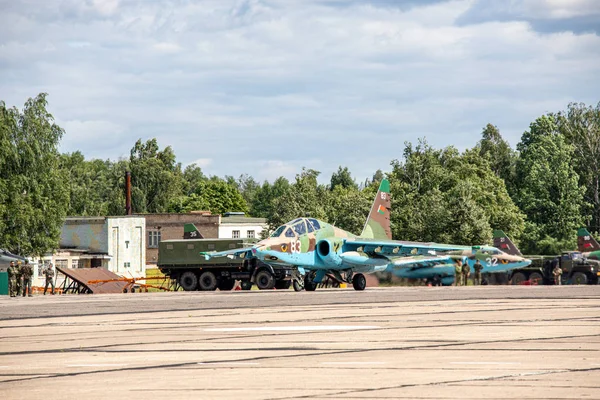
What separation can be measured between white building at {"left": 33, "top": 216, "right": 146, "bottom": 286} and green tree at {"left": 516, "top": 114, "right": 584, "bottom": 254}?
35.5 metres

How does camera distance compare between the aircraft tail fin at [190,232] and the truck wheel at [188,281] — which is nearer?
the truck wheel at [188,281]

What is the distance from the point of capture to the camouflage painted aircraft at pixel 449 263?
4506cm

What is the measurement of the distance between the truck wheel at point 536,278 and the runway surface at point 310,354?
3218cm

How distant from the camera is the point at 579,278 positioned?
2067 inches

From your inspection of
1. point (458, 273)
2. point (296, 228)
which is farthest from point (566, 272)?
point (296, 228)

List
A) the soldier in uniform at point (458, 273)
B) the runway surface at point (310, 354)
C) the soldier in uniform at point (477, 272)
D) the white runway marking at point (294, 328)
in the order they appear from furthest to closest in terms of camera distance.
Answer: the soldier in uniform at point (477, 272)
the soldier in uniform at point (458, 273)
the white runway marking at point (294, 328)
the runway surface at point (310, 354)

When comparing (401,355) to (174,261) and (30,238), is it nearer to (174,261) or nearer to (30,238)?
(174,261)

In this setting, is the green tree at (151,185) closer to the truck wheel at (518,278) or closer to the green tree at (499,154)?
the green tree at (499,154)

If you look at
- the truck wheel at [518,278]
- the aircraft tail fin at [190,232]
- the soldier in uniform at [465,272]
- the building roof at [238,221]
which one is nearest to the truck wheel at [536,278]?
the truck wheel at [518,278]

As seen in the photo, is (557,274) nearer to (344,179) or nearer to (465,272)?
(465,272)

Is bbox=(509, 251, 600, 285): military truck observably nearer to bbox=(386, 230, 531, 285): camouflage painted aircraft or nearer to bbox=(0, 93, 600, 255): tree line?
bbox=(386, 230, 531, 285): camouflage painted aircraft

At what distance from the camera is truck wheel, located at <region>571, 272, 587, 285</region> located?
5225 cm

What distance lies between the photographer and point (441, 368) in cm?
1109

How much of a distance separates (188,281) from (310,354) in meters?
35.3
